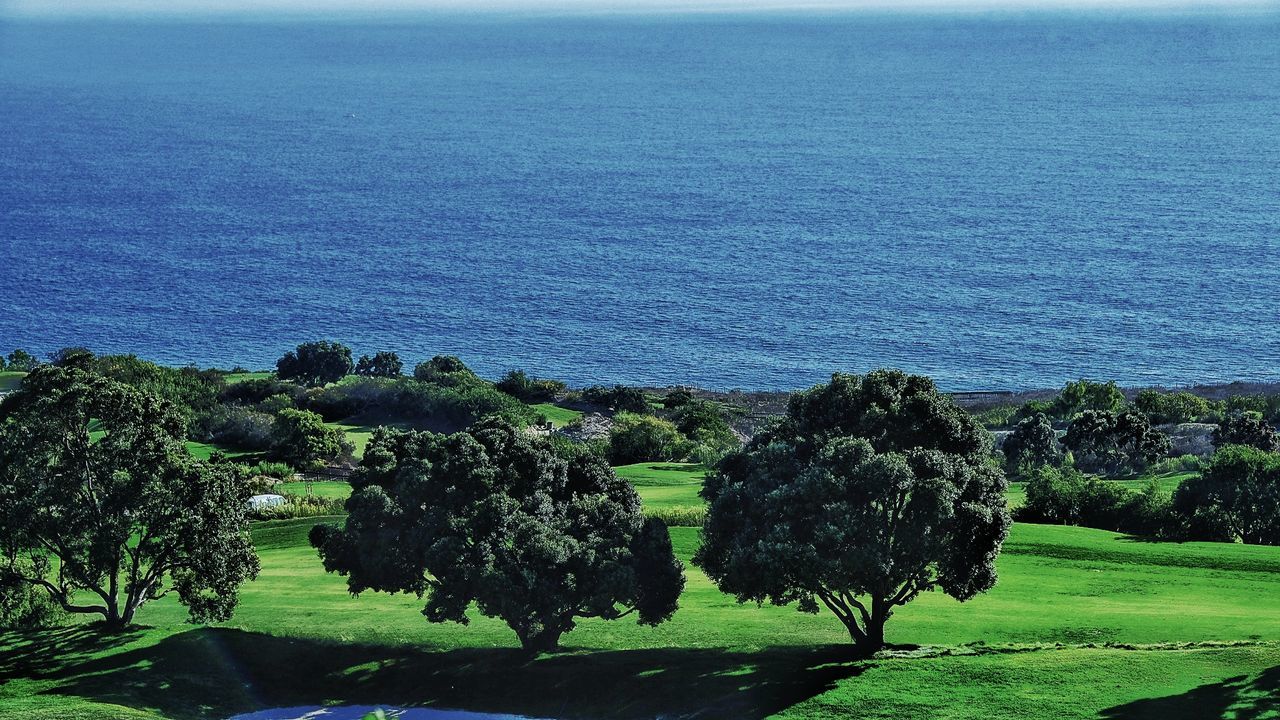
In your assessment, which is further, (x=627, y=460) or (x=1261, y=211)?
(x=1261, y=211)

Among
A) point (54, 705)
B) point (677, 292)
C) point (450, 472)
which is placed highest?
point (677, 292)

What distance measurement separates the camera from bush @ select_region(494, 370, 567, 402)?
371 feet

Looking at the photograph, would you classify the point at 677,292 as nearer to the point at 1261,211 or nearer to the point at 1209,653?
the point at 1261,211

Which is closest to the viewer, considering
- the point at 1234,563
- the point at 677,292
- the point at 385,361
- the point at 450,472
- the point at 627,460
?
the point at 450,472

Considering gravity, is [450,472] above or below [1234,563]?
above

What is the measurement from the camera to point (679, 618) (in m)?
49.3

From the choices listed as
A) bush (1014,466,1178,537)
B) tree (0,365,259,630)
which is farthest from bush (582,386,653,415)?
tree (0,365,259,630)

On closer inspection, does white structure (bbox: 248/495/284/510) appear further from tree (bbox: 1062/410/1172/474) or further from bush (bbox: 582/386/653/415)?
tree (bbox: 1062/410/1172/474)

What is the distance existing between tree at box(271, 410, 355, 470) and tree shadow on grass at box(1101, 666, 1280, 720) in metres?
51.6

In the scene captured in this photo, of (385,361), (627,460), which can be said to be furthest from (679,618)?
(385,361)

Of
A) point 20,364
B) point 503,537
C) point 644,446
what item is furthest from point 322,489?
point 20,364

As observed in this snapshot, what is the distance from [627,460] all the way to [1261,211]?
136 m

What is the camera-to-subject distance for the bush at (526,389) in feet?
371

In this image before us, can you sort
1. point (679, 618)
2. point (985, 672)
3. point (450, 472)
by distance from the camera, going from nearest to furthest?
point (985, 672)
point (450, 472)
point (679, 618)
